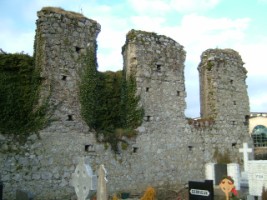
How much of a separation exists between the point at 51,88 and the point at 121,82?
127 inches

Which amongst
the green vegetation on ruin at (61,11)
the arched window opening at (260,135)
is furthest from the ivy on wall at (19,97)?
the arched window opening at (260,135)

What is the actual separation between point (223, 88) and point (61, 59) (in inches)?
337

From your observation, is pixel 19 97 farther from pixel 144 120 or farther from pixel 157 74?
pixel 157 74

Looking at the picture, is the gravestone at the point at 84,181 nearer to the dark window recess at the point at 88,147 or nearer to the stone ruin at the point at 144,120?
the stone ruin at the point at 144,120

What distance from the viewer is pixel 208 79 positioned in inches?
719

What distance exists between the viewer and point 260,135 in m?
30.9

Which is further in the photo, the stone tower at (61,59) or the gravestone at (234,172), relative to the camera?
the gravestone at (234,172)

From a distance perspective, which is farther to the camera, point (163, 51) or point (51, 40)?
point (163, 51)

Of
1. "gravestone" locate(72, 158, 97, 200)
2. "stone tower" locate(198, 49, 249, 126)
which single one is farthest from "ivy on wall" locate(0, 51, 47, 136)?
"stone tower" locate(198, 49, 249, 126)

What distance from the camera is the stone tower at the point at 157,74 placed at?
52.1 feet

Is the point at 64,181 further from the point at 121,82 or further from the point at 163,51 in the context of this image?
the point at 163,51

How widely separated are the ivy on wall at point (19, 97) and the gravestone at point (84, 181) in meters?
4.48

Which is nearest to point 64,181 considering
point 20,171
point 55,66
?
point 20,171

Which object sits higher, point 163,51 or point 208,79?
point 163,51
